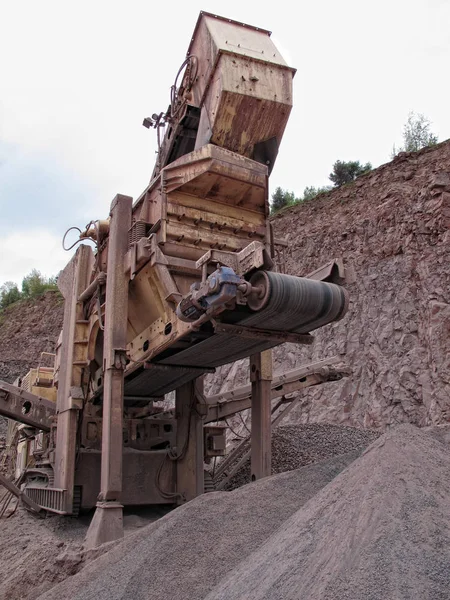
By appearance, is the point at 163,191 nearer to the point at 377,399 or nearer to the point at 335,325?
the point at 377,399

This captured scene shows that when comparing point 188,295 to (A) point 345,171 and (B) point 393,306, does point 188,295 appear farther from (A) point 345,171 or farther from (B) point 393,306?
(A) point 345,171

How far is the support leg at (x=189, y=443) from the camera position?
7.65m

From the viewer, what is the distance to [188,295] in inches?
218

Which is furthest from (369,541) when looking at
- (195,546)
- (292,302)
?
(292,302)

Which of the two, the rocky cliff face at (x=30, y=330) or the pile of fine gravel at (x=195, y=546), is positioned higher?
the rocky cliff face at (x=30, y=330)

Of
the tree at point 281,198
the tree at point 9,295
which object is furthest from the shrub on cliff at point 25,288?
the tree at point 281,198

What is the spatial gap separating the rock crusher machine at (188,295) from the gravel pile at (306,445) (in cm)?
108

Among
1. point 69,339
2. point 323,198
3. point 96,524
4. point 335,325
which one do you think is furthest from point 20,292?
point 96,524

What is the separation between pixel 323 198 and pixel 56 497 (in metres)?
14.0

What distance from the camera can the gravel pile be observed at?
860 cm

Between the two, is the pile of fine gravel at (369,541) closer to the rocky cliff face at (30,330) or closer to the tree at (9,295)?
Answer: the rocky cliff face at (30,330)

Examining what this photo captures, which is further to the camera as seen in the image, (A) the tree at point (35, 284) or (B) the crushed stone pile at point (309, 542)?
(A) the tree at point (35, 284)

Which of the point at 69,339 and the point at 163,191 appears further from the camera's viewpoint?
the point at 69,339

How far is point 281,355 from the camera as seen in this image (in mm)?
17047
